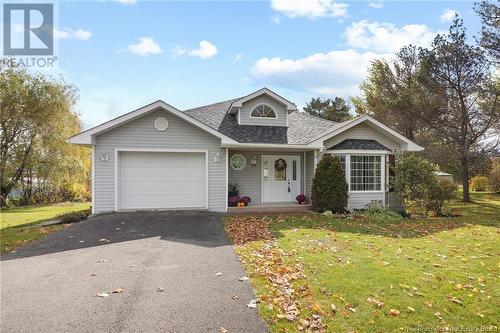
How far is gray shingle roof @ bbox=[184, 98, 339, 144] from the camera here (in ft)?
46.0

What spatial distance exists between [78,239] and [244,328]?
6133 mm

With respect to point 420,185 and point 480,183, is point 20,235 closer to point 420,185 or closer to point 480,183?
point 420,185

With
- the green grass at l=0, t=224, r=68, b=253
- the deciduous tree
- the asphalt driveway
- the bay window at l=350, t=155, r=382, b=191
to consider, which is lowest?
the asphalt driveway

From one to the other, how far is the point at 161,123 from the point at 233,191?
14.0 feet

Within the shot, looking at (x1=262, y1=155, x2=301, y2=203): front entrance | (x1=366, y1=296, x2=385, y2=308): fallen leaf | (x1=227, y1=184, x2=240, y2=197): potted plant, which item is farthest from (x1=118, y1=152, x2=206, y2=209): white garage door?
(x1=366, y1=296, x2=385, y2=308): fallen leaf

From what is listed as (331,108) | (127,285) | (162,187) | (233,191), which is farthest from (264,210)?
(331,108)

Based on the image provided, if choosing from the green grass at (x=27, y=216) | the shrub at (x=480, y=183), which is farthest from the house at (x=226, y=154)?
the shrub at (x=480, y=183)

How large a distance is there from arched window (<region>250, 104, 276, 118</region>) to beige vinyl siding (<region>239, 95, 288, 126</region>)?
15cm

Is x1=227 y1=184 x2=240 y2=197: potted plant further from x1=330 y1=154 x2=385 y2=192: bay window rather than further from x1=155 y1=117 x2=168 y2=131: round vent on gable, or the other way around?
x1=330 y1=154 x2=385 y2=192: bay window

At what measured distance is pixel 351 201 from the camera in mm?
A: 14117

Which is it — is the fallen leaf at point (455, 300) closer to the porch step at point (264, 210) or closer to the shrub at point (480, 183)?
the porch step at point (264, 210)

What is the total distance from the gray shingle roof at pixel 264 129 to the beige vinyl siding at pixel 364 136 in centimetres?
67

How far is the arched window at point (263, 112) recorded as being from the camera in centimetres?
1562

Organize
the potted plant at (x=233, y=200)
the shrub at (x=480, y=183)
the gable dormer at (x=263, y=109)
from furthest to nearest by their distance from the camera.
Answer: the shrub at (x=480, y=183)
the gable dormer at (x=263, y=109)
the potted plant at (x=233, y=200)
